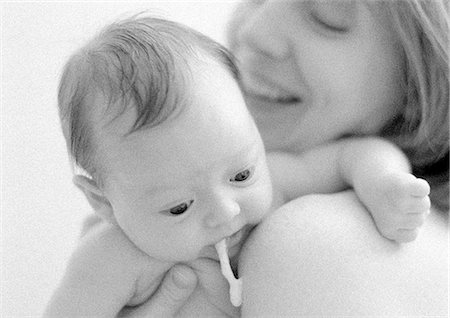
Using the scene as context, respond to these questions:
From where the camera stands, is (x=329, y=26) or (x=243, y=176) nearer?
(x=243, y=176)

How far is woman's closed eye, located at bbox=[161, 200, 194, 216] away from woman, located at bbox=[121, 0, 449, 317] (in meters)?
0.13

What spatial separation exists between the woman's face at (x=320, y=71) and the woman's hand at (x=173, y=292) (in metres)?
0.25

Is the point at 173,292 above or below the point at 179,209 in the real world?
below

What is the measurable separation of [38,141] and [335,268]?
1.08 m

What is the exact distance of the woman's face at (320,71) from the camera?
102 cm

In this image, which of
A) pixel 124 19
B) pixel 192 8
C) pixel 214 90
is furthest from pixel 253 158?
pixel 192 8

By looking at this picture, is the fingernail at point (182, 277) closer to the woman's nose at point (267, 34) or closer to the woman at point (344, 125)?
the woman at point (344, 125)

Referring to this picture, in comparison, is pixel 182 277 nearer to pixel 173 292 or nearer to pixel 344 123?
pixel 173 292

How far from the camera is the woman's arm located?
0.86 meters

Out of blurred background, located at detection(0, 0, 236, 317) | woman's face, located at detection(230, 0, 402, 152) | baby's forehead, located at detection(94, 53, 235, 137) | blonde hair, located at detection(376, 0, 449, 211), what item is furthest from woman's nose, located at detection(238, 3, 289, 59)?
blurred background, located at detection(0, 0, 236, 317)

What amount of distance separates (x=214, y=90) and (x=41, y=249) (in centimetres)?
103

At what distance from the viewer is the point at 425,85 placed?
103 cm

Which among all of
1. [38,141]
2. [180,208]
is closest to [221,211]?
[180,208]

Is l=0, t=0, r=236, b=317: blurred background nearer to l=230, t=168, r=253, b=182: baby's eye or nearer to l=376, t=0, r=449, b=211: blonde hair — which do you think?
l=376, t=0, r=449, b=211: blonde hair
